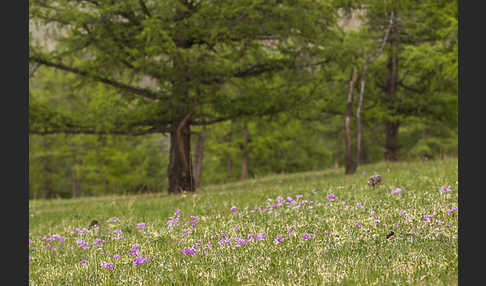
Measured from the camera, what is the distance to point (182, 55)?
13102mm

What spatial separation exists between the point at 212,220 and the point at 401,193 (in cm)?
366

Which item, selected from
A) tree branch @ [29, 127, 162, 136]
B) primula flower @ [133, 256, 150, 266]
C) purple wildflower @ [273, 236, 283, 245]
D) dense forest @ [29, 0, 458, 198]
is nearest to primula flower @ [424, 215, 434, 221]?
purple wildflower @ [273, 236, 283, 245]

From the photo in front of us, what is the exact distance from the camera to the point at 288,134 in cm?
3553

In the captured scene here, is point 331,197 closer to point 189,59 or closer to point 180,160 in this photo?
point 189,59

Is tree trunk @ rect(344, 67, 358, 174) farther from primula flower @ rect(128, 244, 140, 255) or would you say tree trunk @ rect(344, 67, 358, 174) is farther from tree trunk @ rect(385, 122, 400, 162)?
primula flower @ rect(128, 244, 140, 255)

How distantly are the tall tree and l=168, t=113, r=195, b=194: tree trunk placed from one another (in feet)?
0.14

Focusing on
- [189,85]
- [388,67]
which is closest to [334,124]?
[388,67]

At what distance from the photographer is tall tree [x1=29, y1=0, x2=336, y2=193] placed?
13500 millimetres

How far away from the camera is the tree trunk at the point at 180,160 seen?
15.9 meters

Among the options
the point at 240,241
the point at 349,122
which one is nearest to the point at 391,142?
the point at 349,122

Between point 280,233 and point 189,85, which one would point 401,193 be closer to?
point 280,233

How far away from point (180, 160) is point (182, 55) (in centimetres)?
479

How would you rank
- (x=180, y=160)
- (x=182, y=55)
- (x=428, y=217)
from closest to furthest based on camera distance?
(x=428, y=217) → (x=182, y=55) → (x=180, y=160)

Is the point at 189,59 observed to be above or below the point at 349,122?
above
